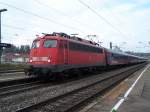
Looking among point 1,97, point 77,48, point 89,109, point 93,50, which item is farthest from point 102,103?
point 93,50

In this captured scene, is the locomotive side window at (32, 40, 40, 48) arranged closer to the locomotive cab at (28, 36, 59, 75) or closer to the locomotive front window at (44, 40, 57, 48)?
the locomotive cab at (28, 36, 59, 75)

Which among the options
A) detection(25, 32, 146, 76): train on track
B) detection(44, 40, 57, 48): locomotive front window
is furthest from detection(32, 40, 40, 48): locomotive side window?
detection(44, 40, 57, 48): locomotive front window

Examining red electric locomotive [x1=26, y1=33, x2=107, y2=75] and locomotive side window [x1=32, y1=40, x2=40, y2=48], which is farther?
locomotive side window [x1=32, y1=40, x2=40, y2=48]

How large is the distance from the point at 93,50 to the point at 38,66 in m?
11.6

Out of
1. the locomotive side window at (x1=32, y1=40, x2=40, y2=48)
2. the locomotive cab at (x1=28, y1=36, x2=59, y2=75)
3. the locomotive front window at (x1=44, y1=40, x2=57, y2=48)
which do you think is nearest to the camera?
the locomotive cab at (x1=28, y1=36, x2=59, y2=75)

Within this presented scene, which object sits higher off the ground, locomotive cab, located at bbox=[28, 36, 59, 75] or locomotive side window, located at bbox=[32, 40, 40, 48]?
locomotive side window, located at bbox=[32, 40, 40, 48]

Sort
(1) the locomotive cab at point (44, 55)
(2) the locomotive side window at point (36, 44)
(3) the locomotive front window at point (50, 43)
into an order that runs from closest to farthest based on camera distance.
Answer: (1) the locomotive cab at point (44, 55) → (3) the locomotive front window at point (50, 43) → (2) the locomotive side window at point (36, 44)

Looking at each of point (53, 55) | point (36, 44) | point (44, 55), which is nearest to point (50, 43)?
point (44, 55)

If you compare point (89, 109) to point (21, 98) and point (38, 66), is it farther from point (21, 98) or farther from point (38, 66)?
point (38, 66)

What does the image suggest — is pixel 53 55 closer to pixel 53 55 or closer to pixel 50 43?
pixel 53 55

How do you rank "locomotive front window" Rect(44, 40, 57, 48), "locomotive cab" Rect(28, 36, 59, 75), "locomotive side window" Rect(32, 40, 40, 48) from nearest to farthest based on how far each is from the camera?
"locomotive cab" Rect(28, 36, 59, 75) < "locomotive front window" Rect(44, 40, 57, 48) < "locomotive side window" Rect(32, 40, 40, 48)

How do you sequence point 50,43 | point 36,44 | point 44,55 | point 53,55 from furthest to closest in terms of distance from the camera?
point 36,44, point 50,43, point 44,55, point 53,55

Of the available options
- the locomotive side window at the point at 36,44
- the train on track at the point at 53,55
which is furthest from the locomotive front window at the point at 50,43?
the locomotive side window at the point at 36,44

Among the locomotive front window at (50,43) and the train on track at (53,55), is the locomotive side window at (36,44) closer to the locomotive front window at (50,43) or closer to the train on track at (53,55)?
the train on track at (53,55)
